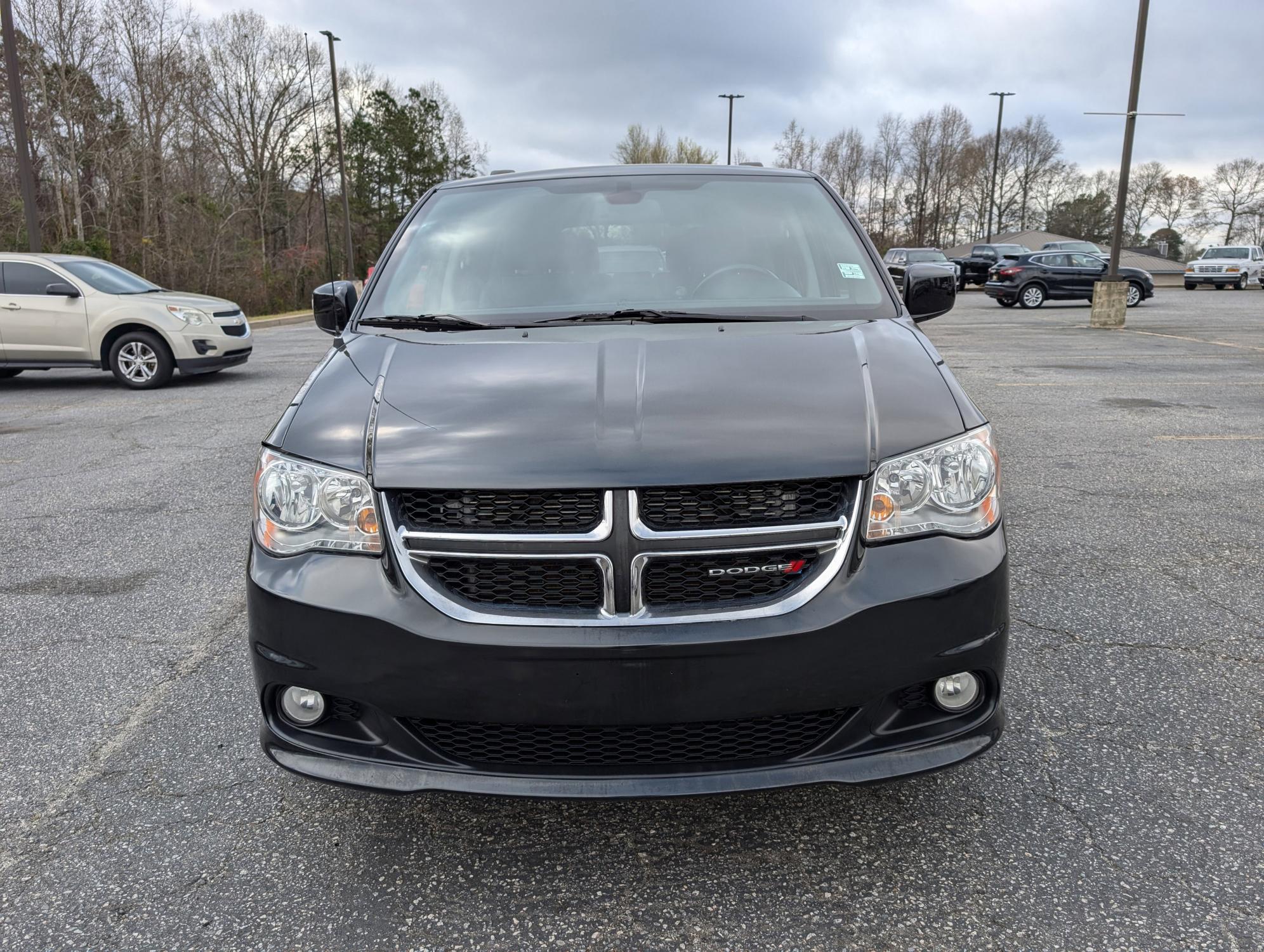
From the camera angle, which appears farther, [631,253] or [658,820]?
[631,253]

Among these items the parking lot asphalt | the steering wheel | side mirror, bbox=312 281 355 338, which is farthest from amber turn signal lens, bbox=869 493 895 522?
side mirror, bbox=312 281 355 338

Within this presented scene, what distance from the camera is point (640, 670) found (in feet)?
6.38

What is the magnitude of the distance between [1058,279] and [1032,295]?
81 centimetres

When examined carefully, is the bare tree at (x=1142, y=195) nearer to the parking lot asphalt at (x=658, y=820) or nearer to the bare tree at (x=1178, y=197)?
the bare tree at (x=1178, y=197)

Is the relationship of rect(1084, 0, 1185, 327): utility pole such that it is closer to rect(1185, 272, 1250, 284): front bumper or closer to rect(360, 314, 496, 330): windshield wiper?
rect(360, 314, 496, 330): windshield wiper

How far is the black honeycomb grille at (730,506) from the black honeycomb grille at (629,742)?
430 mm

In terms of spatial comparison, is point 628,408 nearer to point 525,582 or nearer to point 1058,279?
point 525,582

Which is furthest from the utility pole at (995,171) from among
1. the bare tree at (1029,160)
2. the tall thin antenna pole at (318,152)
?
the tall thin antenna pole at (318,152)

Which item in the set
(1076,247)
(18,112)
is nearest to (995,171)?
(1076,247)

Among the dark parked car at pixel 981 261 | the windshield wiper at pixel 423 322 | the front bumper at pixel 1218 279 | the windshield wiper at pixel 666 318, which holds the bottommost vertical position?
the windshield wiper at pixel 423 322

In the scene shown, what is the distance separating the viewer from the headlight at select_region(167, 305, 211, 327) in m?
11.2

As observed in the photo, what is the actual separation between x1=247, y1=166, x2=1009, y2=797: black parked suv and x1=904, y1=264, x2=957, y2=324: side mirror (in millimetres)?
1245

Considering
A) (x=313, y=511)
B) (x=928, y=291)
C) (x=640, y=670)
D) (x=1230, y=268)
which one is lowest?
(x=640, y=670)

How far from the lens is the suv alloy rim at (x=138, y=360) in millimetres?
11203
